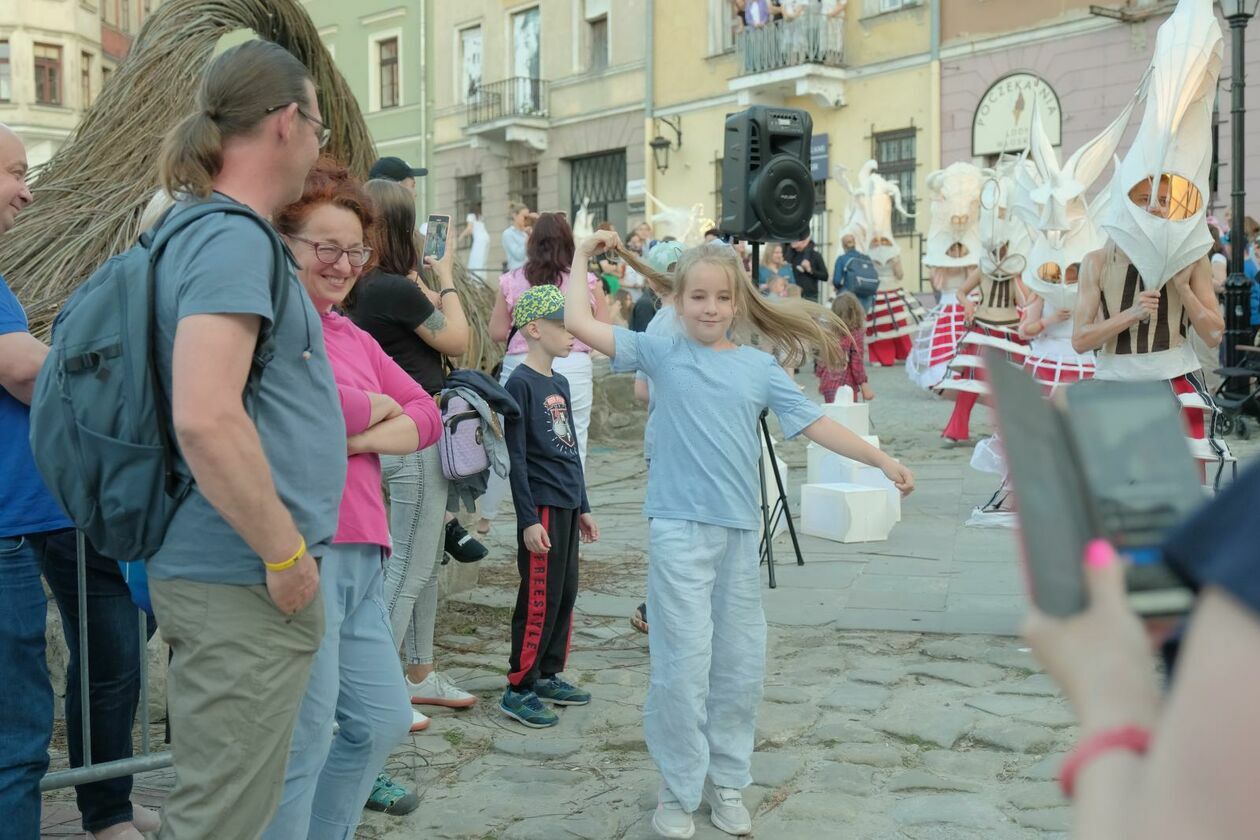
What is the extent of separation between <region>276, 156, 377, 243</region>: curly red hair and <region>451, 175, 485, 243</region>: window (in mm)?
30196

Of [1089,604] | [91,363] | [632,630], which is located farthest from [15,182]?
[632,630]

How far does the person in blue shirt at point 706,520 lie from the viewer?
3.59 meters

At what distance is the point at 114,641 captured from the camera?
3336 millimetres

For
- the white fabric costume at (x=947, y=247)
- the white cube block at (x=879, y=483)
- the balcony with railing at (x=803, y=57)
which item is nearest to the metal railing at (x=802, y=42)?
the balcony with railing at (x=803, y=57)

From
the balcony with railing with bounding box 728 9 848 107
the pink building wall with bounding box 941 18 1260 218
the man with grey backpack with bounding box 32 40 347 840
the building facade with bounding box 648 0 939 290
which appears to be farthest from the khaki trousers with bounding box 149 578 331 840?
the balcony with railing with bounding box 728 9 848 107

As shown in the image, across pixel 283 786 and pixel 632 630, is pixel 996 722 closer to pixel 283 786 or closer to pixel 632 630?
pixel 632 630

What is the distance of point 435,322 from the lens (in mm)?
4469

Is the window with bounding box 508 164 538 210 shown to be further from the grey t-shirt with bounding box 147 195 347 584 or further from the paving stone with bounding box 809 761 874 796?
the grey t-shirt with bounding box 147 195 347 584

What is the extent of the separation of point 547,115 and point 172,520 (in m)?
29.1

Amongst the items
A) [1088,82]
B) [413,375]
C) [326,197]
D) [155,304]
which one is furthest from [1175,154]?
[1088,82]

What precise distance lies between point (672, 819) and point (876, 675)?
1.66 m

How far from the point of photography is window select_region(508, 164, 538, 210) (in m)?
31.4

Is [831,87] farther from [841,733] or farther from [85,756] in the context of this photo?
[85,756]

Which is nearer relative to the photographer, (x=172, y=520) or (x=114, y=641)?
(x=172, y=520)
